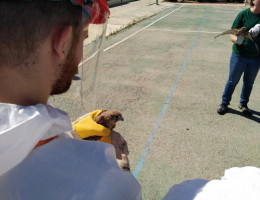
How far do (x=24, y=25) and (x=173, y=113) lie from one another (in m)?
3.58

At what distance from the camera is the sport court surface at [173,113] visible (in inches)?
115

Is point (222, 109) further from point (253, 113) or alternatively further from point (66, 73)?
point (66, 73)

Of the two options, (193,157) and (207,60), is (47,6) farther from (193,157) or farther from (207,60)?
(207,60)

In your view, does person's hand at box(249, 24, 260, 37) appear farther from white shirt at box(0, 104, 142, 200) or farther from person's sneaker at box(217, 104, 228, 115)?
white shirt at box(0, 104, 142, 200)

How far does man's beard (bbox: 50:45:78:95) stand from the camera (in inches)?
30.1

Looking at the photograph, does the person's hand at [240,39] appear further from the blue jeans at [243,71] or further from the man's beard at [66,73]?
the man's beard at [66,73]

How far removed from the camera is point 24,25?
0.66 meters

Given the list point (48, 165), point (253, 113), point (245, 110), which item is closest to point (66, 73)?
point (48, 165)

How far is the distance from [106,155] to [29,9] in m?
0.45

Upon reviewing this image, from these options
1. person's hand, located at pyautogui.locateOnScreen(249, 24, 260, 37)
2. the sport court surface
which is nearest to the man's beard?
the sport court surface

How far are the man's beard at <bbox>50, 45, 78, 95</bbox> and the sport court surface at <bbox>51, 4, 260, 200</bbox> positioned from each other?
2.08 feet

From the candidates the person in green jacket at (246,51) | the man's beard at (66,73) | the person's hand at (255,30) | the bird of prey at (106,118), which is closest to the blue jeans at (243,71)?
the person in green jacket at (246,51)

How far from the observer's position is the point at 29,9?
2.14 feet

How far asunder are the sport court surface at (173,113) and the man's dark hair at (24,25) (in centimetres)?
78
